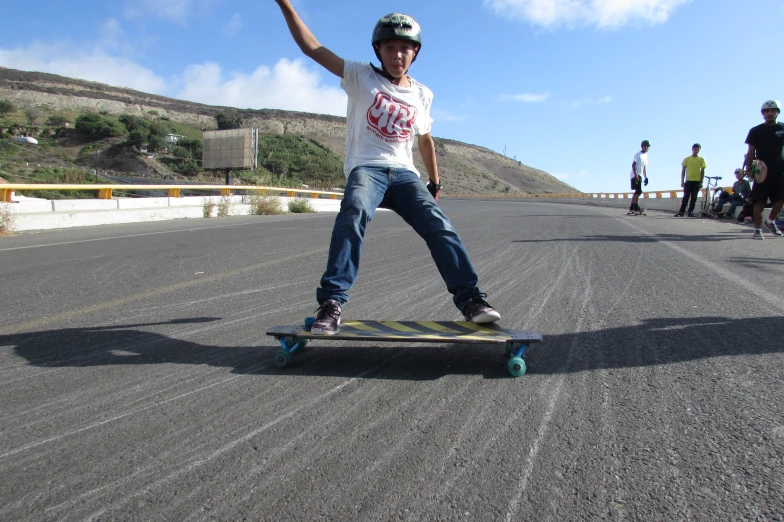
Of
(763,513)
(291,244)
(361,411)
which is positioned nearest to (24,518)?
(361,411)

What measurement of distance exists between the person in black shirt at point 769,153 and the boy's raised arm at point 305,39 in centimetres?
791

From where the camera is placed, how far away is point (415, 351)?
3117 millimetres

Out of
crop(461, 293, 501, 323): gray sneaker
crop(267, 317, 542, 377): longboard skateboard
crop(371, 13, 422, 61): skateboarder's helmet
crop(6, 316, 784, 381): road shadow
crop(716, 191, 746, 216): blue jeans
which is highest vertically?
crop(371, 13, 422, 61): skateboarder's helmet

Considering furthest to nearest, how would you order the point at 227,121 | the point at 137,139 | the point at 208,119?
the point at 208,119
the point at 227,121
the point at 137,139

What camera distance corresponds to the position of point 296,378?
2.65 meters

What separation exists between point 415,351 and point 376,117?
142 centimetres

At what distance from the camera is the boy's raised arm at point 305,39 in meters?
3.27

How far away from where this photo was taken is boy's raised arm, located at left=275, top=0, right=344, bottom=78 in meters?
3.27

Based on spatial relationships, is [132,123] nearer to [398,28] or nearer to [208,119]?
[208,119]

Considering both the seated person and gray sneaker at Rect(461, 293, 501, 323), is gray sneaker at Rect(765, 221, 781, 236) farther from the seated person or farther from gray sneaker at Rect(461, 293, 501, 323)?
gray sneaker at Rect(461, 293, 501, 323)

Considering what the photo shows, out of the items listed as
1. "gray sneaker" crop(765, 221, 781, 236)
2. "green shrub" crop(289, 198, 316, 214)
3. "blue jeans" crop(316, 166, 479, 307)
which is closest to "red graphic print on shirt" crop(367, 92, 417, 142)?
"blue jeans" crop(316, 166, 479, 307)

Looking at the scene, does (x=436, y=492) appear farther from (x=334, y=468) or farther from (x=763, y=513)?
(x=763, y=513)

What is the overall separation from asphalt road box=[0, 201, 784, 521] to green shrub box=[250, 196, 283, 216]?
14.3m

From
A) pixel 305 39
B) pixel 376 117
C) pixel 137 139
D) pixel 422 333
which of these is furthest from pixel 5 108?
pixel 422 333
